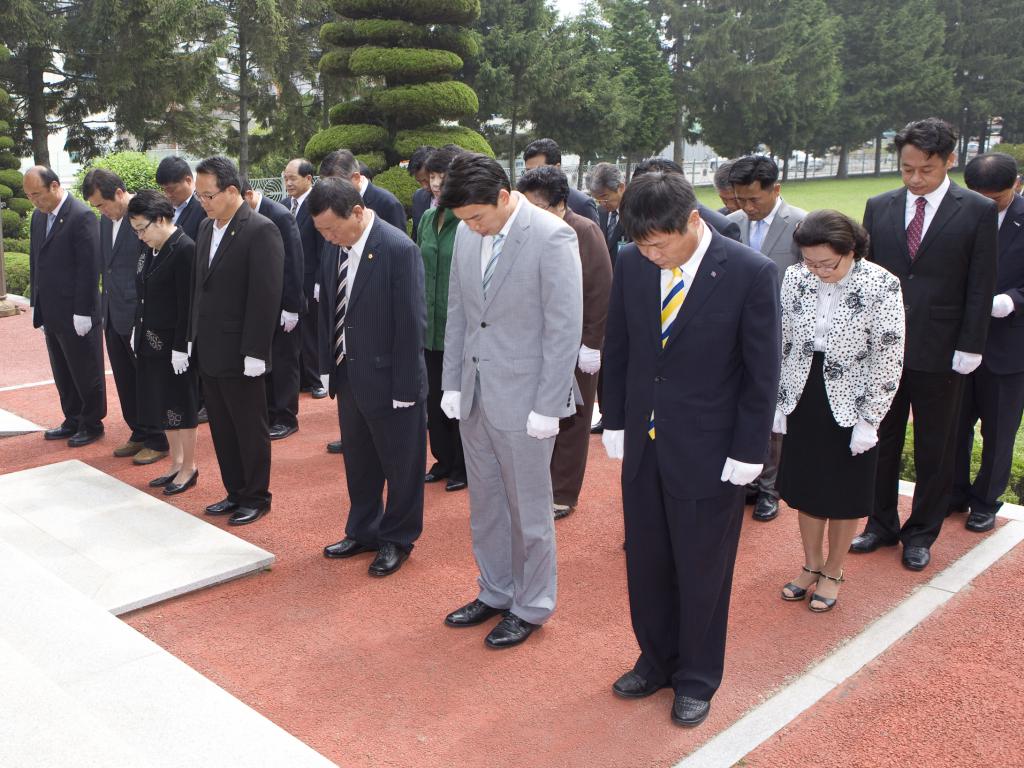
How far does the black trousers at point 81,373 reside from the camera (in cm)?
712

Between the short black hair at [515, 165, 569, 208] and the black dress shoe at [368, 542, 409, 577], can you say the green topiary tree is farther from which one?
the black dress shoe at [368, 542, 409, 577]

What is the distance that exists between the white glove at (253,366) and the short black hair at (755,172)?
2904 millimetres

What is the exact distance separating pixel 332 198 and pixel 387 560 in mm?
1911

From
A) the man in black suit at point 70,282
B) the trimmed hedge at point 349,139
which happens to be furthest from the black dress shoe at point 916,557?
the trimmed hedge at point 349,139

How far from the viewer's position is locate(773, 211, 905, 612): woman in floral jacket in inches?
157

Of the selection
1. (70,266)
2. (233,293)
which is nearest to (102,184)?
(70,266)

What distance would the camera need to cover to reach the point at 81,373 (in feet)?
23.5

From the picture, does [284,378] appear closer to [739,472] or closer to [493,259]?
[493,259]

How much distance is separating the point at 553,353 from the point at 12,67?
2811cm

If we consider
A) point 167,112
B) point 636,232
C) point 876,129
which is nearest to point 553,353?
point 636,232

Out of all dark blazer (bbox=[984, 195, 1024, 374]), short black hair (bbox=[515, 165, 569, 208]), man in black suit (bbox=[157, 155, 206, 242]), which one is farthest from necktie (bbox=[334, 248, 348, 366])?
dark blazer (bbox=[984, 195, 1024, 374])

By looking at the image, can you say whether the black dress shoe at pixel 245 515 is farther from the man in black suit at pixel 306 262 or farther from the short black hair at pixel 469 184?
the short black hair at pixel 469 184

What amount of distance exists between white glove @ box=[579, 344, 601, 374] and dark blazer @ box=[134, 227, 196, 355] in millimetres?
2475

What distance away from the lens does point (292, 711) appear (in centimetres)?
362
